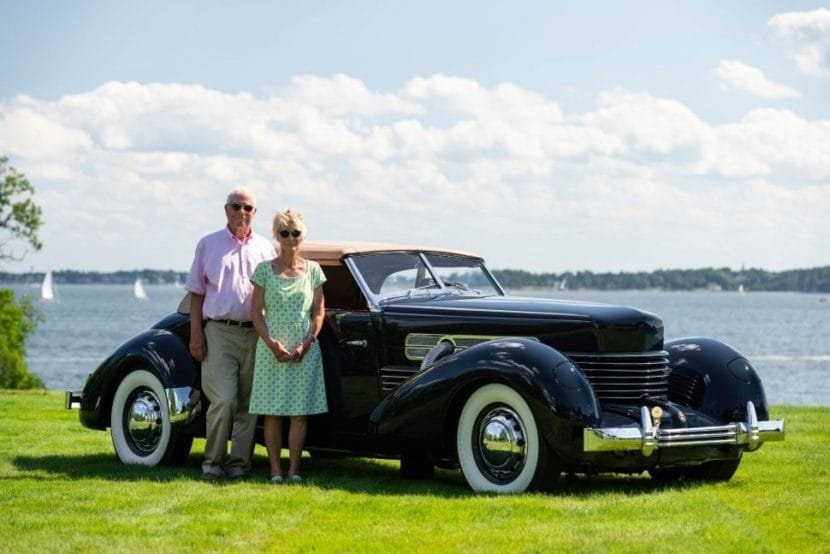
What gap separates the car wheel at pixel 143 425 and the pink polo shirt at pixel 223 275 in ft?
3.74

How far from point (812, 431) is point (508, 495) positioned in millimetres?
6223

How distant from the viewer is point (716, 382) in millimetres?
9797

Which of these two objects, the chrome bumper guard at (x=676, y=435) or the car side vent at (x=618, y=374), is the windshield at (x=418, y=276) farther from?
the chrome bumper guard at (x=676, y=435)

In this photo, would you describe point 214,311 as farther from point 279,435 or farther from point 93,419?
point 93,419

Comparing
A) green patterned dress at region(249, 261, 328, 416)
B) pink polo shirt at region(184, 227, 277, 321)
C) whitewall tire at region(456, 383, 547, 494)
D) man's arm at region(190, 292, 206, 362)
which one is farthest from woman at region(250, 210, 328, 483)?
whitewall tire at region(456, 383, 547, 494)

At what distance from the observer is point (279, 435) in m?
9.63

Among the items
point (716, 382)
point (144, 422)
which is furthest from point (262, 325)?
point (716, 382)

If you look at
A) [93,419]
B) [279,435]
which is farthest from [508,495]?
[93,419]

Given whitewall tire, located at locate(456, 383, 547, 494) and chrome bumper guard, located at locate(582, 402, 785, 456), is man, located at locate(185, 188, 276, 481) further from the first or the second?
chrome bumper guard, located at locate(582, 402, 785, 456)

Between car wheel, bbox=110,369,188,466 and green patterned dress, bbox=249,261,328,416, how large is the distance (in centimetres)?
132

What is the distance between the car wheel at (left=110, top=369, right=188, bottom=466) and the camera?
10.5 metres

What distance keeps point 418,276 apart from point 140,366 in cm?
250

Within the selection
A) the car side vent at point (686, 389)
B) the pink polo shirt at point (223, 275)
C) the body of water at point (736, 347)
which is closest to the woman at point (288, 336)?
the pink polo shirt at point (223, 275)

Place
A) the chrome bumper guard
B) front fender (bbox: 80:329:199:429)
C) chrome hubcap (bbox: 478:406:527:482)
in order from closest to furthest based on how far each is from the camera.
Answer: the chrome bumper guard
chrome hubcap (bbox: 478:406:527:482)
front fender (bbox: 80:329:199:429)
